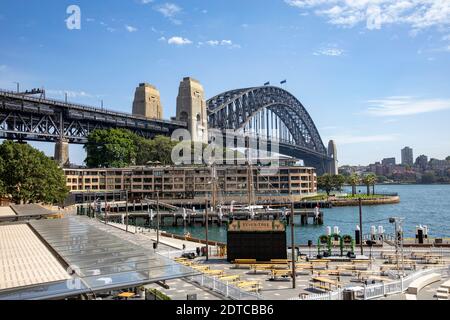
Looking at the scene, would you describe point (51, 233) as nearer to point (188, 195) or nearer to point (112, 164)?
point (188, 195)

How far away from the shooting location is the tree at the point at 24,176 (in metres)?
66.4

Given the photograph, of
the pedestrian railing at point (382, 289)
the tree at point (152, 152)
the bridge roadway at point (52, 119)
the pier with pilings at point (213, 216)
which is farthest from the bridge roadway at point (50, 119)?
the pedestrian railing at point (382, 289)

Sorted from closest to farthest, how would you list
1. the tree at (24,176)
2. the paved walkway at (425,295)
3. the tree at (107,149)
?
the paved walkway at (425,295) → the tree at (24,176) → the tree at (107,149)

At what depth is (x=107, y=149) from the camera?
122 meters

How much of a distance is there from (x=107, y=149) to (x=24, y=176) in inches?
2164

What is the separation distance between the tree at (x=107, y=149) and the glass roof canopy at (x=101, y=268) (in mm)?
101815

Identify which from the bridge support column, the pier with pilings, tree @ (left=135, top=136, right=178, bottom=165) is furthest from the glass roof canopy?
tree @ (left=135, top=136, right=178, bottom=165)

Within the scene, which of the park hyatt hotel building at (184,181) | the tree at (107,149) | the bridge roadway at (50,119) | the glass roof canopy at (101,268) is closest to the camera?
the glass roof canopy at (101,268)

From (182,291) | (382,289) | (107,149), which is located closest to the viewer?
(382,289)

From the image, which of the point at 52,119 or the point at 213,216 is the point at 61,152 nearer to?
the point at 52,119

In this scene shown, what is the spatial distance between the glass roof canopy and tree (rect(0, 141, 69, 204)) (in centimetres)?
4810

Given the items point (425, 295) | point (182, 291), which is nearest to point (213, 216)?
point (182, 291)

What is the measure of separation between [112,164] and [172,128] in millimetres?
40986

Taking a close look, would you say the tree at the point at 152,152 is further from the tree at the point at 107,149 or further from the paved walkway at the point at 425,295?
the paved walkway at the point at 425,295
